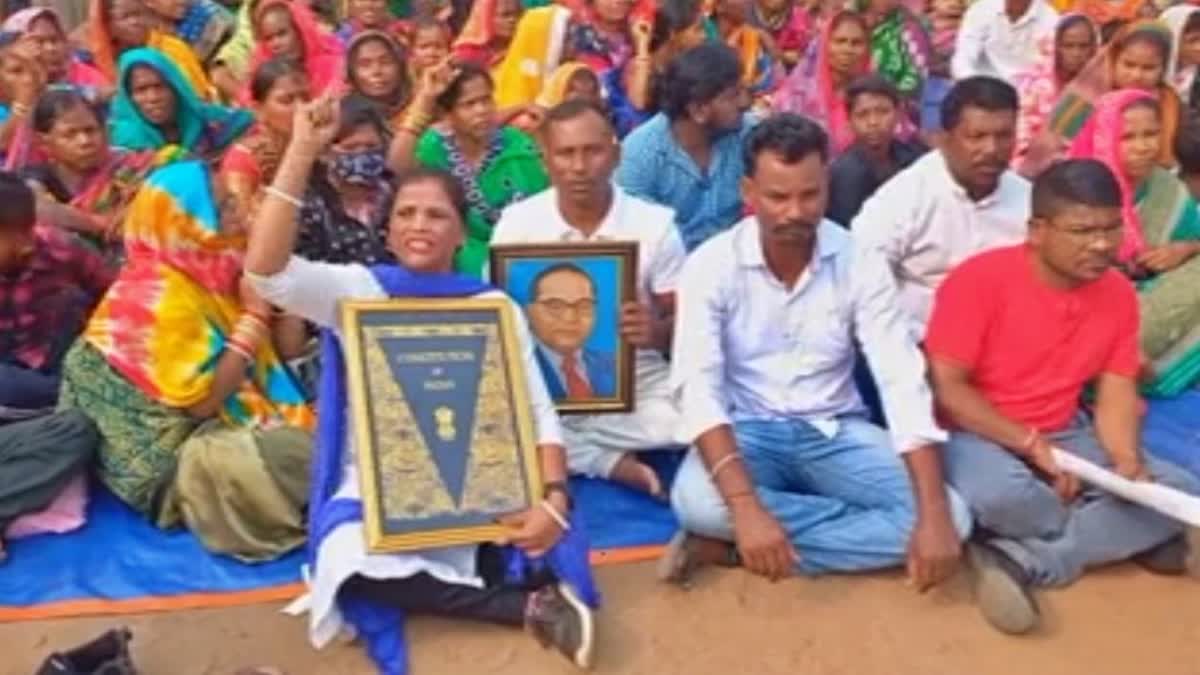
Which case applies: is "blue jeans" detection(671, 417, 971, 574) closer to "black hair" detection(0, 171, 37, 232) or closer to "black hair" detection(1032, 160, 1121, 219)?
"black hair" detection(1032, 160, 1121, 219)

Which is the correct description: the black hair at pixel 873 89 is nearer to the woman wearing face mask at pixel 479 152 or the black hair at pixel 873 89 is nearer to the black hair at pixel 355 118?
the woman wearing face mask at pixel 479 152

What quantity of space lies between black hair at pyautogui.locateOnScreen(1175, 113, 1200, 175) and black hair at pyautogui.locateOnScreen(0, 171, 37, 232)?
13.2ft

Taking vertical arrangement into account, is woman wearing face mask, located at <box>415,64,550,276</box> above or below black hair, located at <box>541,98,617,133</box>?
below

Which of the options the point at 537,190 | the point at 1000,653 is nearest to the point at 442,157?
the point at 537,190

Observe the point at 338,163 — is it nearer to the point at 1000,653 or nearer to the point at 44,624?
the point at 44,624

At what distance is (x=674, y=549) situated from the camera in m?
3.72

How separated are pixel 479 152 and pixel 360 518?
209 centimetres

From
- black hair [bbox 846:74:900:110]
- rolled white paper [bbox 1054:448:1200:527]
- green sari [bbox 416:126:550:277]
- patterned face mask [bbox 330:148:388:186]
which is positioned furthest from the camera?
black hair [bbox 846:74:900:110]

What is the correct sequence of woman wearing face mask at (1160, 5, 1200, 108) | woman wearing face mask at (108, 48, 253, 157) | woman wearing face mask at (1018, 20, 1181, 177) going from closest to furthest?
woman wearing face mask at (108, 48, 253, 157), woman wearing face mask at (1018, 20, 1181, 177), woman wearing face mask at (1160, 5, 1200, 108)

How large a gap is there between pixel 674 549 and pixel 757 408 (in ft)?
1.57

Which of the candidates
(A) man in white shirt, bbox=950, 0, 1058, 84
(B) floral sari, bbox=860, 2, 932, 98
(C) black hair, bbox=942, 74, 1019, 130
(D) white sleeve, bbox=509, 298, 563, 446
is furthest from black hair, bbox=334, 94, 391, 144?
(A) man in white shirt, bbox=950, 0, 1058, 84

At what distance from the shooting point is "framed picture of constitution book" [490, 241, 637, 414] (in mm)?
4090

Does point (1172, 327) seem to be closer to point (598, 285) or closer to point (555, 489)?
point (598, 285)

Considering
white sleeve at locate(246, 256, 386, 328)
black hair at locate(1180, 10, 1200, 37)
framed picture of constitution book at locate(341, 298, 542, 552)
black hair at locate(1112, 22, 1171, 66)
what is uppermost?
black hair at locate(1180, 10, 1200, 37)
